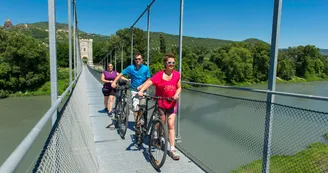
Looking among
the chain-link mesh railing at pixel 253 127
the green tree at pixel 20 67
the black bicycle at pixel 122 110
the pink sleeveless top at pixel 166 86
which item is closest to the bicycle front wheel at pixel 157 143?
the pink sleeveless top at pixel 166 86

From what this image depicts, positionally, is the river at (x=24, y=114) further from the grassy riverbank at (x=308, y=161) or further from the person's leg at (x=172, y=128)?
the person's leg at (x=172, y=128)

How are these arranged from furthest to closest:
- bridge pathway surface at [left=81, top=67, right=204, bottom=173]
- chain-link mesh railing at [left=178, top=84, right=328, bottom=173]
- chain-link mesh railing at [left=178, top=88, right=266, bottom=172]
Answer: bridge pathway surface at [left=81, top=67, right=204, bottom=173], chain-link mesh railing at [left=178, top=88, right=266, bottom=172], chain-link mesh railing at [left=178, top=84, right=328, bottom=173]

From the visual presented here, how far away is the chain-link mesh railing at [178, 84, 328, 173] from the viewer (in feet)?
6.90

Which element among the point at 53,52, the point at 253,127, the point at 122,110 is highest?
the point at 53,52

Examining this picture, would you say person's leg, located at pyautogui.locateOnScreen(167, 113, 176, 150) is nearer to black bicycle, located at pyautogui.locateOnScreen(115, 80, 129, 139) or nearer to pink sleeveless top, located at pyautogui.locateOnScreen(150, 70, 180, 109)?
pink sleeveless top, located at pyautogui.locateOnScreen(150, 70, 180, 109)

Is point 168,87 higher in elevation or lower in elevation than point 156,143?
higher

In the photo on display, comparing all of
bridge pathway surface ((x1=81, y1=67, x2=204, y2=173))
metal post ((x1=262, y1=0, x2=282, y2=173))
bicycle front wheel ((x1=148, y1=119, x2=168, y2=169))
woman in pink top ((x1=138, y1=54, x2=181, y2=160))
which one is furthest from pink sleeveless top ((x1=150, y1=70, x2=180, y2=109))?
metal post ((x1=262, y1=0, x2=282, y2=173))

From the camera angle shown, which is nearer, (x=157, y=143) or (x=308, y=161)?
(x=308, y=161)

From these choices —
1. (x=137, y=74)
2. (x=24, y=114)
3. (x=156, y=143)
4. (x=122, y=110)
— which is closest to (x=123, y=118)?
(x=122, y=110)

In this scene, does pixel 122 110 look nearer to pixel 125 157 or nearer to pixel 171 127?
pixel 125 157

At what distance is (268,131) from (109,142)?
2.45 meters

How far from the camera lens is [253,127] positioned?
102 inches

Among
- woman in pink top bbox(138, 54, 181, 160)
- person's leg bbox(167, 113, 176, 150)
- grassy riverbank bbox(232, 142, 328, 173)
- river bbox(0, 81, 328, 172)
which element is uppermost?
woman in pink top bbox(138, 54, 181, 160)

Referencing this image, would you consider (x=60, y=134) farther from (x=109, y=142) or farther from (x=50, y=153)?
(x=109, y=142)
